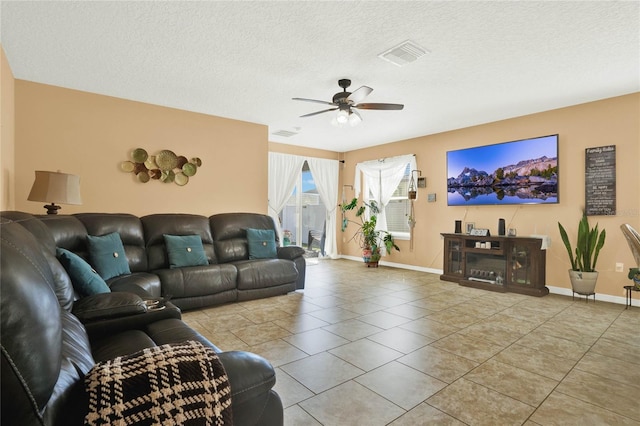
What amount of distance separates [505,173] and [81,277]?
5.46 metres

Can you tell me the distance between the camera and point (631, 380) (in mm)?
2250

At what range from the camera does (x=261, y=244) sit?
4707 mm

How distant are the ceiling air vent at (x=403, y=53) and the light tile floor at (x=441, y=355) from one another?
Answer: 2.62 meters

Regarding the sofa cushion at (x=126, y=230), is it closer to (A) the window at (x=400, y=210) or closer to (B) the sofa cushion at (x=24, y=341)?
(B) the sofa cushion at (x=24, y=341)

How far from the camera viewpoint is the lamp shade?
3.18m

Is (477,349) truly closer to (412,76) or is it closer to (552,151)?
(412,76)

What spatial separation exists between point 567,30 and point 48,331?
371 centimetres

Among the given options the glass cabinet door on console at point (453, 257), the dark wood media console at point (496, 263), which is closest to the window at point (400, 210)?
the glass cabinet door on console at point (453, 257)

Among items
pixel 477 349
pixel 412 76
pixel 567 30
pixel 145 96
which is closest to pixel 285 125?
pixel 145 96

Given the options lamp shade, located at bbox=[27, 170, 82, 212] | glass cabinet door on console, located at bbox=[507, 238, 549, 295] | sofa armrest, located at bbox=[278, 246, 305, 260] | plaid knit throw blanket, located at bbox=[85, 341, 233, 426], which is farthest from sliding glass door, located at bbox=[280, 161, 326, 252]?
plaid knit throw blanket, located at bbox=[85, 341, 233, 426]

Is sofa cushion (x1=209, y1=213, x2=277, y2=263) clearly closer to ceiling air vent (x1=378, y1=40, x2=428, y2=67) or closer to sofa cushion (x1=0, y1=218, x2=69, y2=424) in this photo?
ceiling air vent (x1=378, y1=40, x2=428, y2=67)

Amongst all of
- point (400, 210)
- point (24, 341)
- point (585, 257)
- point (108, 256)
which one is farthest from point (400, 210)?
point (24, 341)

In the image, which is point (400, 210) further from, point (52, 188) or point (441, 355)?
point (52, 188)

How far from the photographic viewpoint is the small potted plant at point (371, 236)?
680 centimetres
